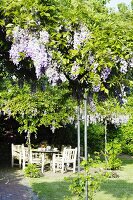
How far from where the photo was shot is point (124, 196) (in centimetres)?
817

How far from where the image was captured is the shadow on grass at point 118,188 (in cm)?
831

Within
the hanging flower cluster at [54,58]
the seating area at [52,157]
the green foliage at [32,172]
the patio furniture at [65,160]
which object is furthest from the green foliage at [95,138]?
the hanging flower cluster at [54,58]

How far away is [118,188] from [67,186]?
1151 millimetres

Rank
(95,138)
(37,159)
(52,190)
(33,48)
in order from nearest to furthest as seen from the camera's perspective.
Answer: (33,48)
(52,190)
(37,159)
(95,138)

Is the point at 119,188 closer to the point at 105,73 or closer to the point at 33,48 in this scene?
the point at 105,73

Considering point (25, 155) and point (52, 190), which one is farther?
point (25, 155)

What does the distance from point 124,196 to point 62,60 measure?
507 cm

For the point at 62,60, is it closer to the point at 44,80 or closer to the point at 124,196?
the point at 44,80

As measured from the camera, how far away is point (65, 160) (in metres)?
11.6

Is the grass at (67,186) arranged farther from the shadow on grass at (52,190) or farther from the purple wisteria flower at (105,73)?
the purple wisteria flower at (105,73)

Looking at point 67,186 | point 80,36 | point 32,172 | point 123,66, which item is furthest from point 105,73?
point 32,172

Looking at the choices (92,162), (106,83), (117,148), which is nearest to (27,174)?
(117,148)

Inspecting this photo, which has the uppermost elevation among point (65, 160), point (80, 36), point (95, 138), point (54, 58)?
point (80, 36)

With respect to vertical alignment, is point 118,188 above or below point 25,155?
below
